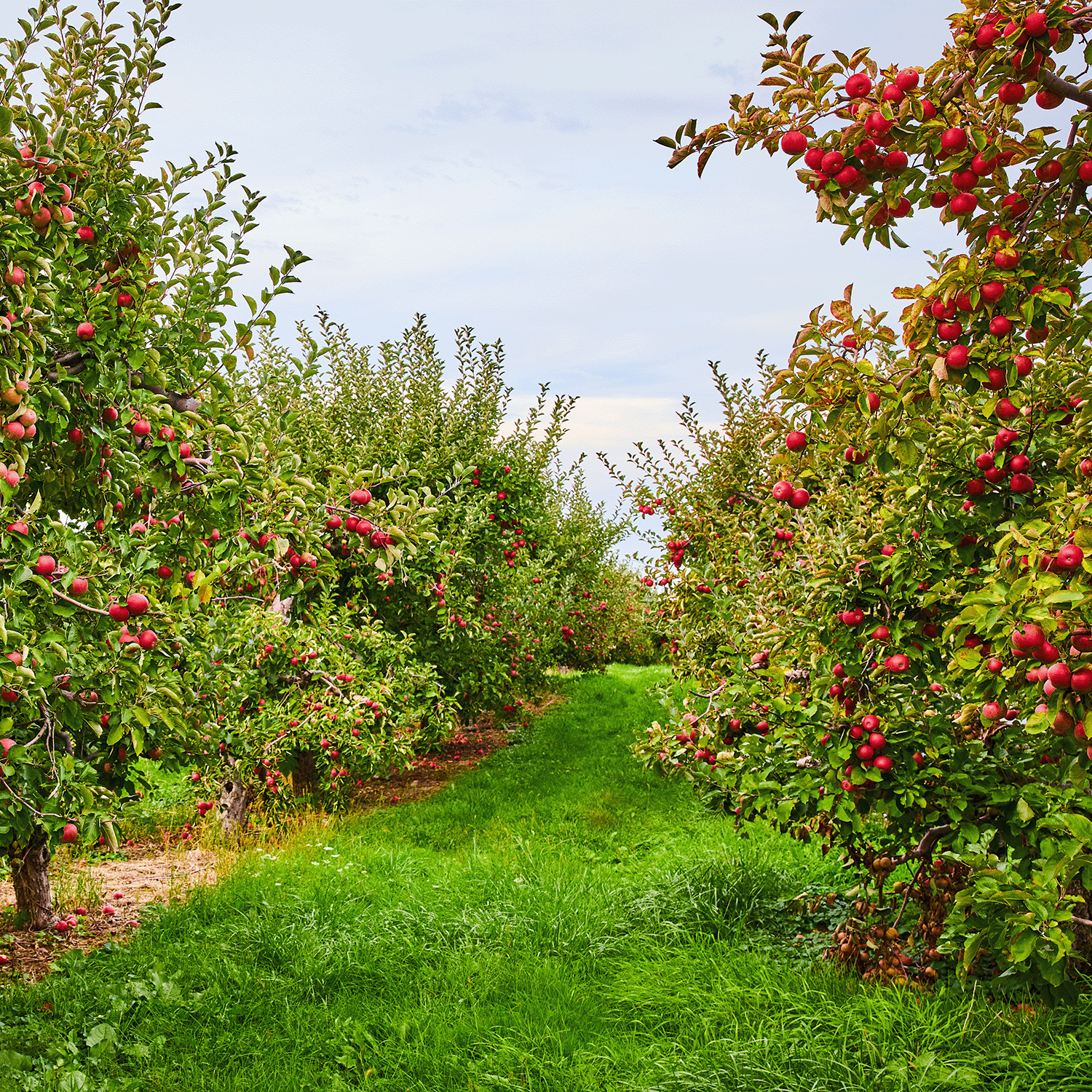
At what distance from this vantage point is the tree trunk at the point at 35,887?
535cm

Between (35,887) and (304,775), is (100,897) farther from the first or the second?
(304,775)

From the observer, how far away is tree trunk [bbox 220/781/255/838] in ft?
24.7

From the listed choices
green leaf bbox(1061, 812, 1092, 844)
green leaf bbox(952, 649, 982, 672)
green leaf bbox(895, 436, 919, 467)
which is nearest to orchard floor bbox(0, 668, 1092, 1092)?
green leaf bbox(1061, 812, 1092, 844)

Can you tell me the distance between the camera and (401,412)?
10383 millimetres

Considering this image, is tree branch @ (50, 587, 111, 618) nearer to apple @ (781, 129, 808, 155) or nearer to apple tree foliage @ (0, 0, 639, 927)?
apple tree foliage @ (0, 0, 639, 927)

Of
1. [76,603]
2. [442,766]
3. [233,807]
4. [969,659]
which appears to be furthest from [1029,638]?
[442,766]

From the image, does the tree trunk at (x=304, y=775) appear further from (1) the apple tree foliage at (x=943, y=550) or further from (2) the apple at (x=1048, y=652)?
(2) the apple at (x=1048, y=652)

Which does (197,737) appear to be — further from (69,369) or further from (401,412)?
(401,412)

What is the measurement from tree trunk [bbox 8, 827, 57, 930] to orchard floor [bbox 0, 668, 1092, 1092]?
0.81 m

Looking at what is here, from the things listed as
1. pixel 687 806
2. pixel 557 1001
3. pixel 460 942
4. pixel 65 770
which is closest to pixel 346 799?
pixel 687 806

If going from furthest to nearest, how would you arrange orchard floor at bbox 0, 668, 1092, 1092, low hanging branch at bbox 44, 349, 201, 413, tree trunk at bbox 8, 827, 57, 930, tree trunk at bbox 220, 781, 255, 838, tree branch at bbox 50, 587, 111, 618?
tree trunk at bbox 220, 781, 255, 838
tree trunk at bbox 8, 827, 57, 930
low hanging branch at bbox 44, 349, 201, 413
orchard floor at bbox 0, 668, 1092, 1092
tree branch at bbox 50, 587, 111, 618

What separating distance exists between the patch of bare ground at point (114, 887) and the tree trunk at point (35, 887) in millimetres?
97

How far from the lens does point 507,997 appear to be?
4.11 metres

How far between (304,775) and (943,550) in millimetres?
7650
